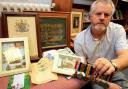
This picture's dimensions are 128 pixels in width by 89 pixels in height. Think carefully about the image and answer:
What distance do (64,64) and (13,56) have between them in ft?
1.01

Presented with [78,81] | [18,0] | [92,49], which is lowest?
[78,81]

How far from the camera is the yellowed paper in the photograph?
3.08 feet

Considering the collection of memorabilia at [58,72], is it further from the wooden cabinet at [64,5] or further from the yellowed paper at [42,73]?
the wooden cabinet at [64,5]

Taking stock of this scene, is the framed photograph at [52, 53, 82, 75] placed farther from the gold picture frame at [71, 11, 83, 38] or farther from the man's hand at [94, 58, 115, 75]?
the gold picture frame at [71, 11, 83, 38]

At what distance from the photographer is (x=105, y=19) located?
4.46 ft

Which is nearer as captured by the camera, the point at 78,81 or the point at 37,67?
the point at 78,81

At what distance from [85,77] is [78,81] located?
0.29ft

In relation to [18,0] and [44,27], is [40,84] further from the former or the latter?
[18,0]

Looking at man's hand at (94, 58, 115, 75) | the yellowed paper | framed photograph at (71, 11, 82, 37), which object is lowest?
the yellowed paper

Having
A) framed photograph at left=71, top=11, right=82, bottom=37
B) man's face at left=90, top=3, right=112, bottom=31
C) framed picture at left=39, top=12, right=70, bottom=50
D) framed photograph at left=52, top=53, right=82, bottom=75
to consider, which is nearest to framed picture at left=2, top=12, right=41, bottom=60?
framed picture at left=39, top=12, right=70, bottom=50

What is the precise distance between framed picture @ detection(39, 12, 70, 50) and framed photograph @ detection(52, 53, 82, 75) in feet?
1.54

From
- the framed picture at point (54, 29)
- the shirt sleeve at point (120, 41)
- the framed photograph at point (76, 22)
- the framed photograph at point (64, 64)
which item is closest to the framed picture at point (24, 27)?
the framed picture at point (54, 29)

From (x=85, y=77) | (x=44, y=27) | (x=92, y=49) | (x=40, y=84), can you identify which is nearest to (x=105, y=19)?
(x=92, y=49)

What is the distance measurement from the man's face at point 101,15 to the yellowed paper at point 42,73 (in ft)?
1.70
